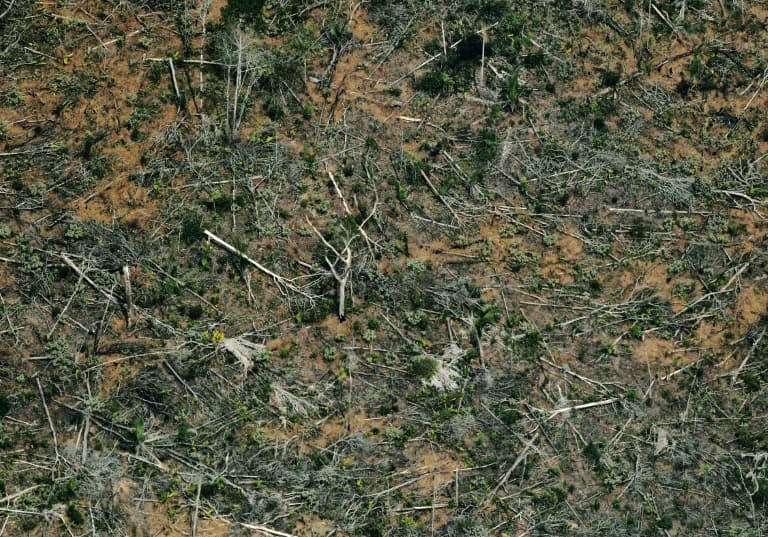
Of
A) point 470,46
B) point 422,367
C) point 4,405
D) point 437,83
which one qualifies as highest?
point 470,46

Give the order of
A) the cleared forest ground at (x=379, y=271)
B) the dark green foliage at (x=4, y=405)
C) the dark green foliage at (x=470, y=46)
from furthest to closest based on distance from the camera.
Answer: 1. the dark green foliage at (x=470, y=46)
2. the cleared forest ground at (x=379, y=271)
3. the dark green foliage at (x=4, y=405)

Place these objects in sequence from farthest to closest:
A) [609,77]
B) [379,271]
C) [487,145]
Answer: [609,77] → [487,145] → [379,271]

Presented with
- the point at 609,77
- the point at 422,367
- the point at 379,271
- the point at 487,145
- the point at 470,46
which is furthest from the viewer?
the point at 609,77

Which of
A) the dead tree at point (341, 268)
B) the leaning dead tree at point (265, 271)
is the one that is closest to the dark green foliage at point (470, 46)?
the dead tree at point (341, 268)

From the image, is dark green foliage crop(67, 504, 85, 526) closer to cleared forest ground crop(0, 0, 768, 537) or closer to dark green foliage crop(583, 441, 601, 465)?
cleared forest ground crop(0, 0, 768, 537)

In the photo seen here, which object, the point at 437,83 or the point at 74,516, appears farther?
the point at 437,83

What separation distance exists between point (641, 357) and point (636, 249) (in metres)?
1.41

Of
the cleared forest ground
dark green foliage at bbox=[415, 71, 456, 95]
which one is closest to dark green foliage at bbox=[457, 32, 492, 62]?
the cleared forest ground

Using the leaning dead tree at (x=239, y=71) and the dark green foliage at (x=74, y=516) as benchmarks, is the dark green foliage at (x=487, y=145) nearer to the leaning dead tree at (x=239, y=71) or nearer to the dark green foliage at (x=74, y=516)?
the leaning dead tree at (x=239, y=71)

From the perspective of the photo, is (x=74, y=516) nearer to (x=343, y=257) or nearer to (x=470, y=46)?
(x=343, y=257)

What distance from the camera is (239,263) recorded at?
28.2 feet

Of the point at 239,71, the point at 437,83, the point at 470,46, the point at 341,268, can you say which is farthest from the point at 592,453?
the point at 239,71

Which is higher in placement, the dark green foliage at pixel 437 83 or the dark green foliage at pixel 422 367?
the dark green foliage at pixel 437 83

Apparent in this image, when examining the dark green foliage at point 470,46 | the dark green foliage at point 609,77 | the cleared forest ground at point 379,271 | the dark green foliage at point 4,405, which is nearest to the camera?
the dark green foliage at point 4,405
